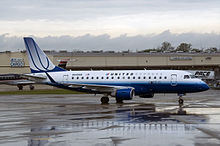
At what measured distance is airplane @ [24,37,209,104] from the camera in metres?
37.1

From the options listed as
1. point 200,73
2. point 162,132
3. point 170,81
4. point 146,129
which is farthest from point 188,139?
point 200,73

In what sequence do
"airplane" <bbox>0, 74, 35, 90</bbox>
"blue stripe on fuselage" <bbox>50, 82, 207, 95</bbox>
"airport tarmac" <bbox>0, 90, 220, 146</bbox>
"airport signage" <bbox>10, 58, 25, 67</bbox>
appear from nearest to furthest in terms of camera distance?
"airport tarmac" <bbox>0, 90, 220, 146</bbox>
"blue stripe on fuselage" <bbox>50, 82, 207, 95</bbox>
"airplane" <bbox>0, 74, 35, 90</bbox>
"airport signage" <bbox>10, 58, 25, 67</bbox>

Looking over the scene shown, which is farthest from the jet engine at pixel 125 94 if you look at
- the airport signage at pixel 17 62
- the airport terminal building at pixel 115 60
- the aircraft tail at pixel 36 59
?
the airport signage at pixel 17 62

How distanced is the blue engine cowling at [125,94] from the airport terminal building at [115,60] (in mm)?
61270

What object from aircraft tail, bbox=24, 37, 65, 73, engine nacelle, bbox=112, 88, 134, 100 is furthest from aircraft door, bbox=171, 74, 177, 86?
aircraft tail, bbox=24, 37, 65, 73

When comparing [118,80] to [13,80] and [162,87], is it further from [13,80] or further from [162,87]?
[13,80]

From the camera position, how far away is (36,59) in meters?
42.9

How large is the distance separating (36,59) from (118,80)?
9.50m

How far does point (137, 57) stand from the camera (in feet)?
340

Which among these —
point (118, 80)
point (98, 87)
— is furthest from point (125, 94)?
point (98, 87)

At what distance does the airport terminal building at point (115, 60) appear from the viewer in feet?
313

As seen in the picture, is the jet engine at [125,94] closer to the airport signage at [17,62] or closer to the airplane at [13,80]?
the airplane at [13,80]

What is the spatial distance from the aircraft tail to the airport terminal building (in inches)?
2113

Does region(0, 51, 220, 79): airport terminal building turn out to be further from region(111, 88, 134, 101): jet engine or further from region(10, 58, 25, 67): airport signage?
region(111, 88, 134, 101): jet engine
